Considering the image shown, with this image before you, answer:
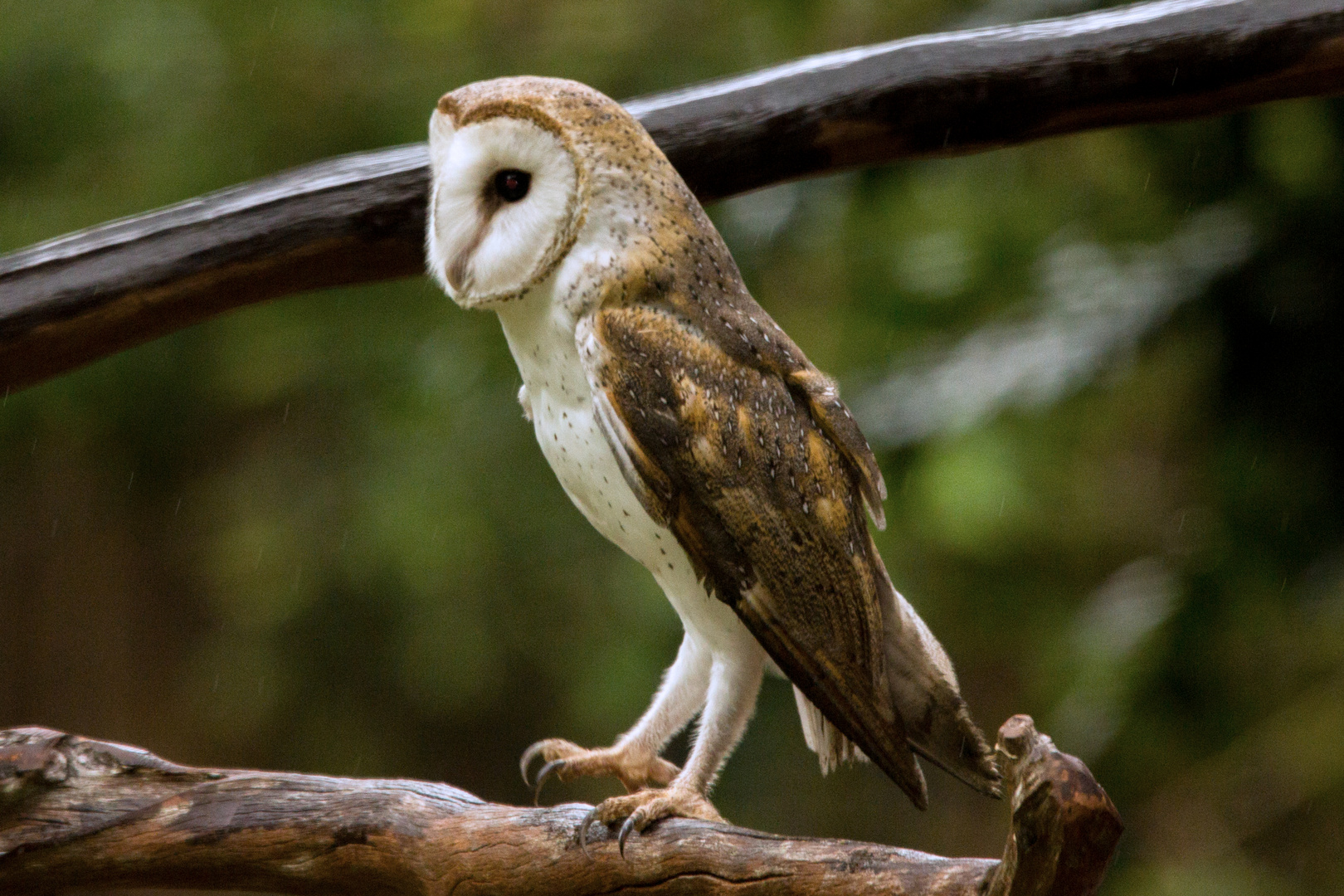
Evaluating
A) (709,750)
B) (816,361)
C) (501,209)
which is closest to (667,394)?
(501,209)

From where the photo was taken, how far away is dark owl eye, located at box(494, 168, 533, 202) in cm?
133

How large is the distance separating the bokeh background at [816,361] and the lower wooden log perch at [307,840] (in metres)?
1.39

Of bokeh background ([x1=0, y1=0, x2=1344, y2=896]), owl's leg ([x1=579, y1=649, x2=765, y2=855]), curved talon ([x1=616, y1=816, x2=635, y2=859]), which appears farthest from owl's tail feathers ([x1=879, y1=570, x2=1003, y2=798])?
bokeh background ([x1=0, y1=0, x2=1344, y2=896])

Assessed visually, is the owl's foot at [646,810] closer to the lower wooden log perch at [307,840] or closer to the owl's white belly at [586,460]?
the lower wooden log perch at [307,840]

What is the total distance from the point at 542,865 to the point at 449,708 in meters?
2.58

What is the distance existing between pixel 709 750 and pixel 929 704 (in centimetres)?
25

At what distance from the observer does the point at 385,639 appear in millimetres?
3951

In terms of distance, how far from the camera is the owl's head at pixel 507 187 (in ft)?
4.27

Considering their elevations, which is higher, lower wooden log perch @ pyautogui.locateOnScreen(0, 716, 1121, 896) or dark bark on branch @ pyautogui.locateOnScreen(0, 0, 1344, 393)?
dark bark on branch @ pyautogui.locateOnScreen(0, 0, 1344, 393)

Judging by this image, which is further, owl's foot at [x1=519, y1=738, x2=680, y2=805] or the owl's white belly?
owl's foot at [x1=519, y1=738, x2=680, y2=805]

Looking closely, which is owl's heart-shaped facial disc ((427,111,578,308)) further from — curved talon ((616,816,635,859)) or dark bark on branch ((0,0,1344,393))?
curved talon ((616,816,635,859))

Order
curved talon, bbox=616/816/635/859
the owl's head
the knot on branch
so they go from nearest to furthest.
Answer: the knot on branch → the owl's head → curved talon, bbox=616/816/635/859

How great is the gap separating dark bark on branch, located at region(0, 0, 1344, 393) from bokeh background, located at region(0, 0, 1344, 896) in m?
1.02

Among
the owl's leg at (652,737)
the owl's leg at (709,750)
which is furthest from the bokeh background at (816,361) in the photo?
the owl's leg at (709,750)
